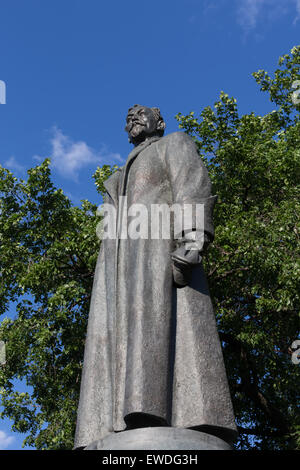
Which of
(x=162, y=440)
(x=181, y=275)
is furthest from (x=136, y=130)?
(x=162, y=440)

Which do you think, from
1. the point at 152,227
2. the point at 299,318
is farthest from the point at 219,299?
the point at 152,227

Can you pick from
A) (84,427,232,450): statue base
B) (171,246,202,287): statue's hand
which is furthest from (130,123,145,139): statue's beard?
(84,427,232,450): statue base

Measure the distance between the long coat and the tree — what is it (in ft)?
30.9

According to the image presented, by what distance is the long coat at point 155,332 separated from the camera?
4758 mm

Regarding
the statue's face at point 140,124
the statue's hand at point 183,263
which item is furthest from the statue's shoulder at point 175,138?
the statue's hand at point 183,263

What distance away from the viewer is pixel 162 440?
4359 millimetres

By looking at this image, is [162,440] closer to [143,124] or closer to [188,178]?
[188,178]

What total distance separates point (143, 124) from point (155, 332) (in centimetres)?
235

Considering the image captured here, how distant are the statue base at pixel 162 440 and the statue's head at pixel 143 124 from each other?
300 cm

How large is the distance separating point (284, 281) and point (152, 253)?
32.5ft

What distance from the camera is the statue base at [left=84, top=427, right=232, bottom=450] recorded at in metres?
4.34

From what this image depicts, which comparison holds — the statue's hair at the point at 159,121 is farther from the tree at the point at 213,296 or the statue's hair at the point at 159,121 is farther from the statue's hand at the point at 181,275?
the tree at the point at 213,296

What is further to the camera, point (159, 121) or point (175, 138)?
point (159, 121)

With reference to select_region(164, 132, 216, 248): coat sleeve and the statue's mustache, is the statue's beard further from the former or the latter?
select_region(164, 132, 216, 248): coat sleeve
